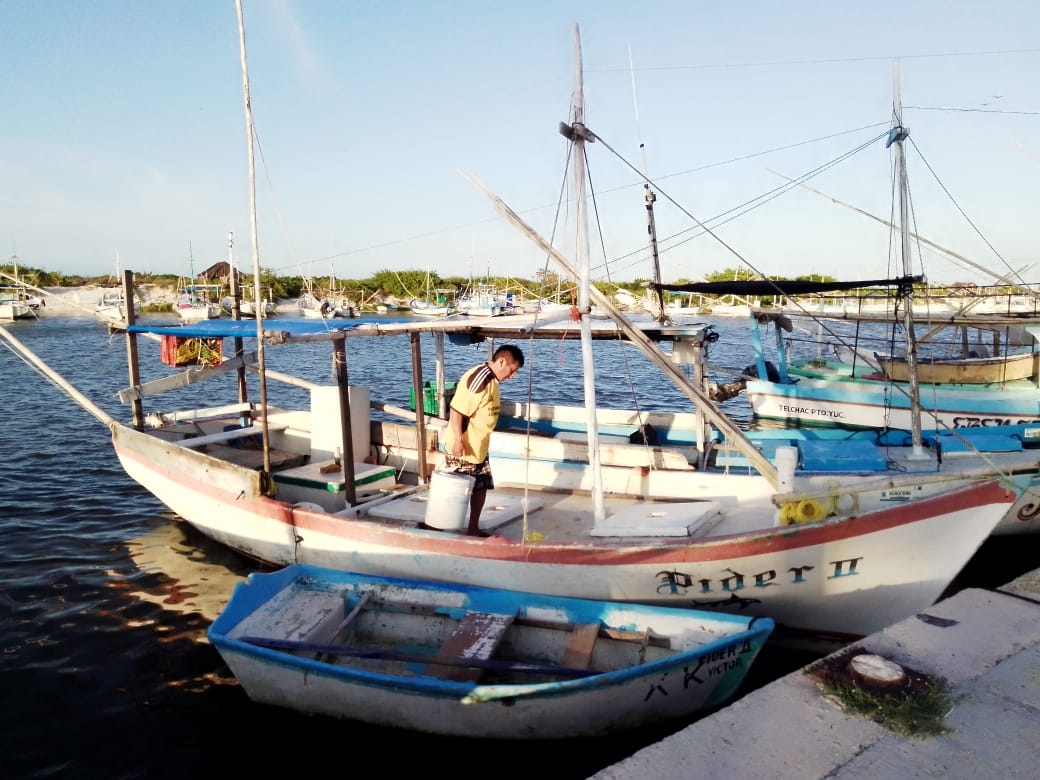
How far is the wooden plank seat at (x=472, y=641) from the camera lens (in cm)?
601

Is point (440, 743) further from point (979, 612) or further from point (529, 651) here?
point (979, 612)

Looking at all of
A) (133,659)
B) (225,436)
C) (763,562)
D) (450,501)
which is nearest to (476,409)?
(450,501)

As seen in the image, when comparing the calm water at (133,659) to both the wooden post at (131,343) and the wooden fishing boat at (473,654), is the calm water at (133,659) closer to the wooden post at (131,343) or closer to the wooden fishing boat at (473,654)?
the wooden fishing boat at (473,654)

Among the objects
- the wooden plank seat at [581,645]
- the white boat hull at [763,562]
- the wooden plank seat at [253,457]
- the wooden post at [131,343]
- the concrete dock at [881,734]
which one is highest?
the wooden post at [131,343]

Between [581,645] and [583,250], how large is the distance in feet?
13.3

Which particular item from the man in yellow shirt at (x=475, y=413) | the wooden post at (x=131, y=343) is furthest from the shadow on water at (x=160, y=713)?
the wooden post at (x=131, y=343)

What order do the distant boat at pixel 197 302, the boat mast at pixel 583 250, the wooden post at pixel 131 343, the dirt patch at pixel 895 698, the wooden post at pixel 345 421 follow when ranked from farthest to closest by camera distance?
the distant boat at pixel 197 302, the wooden post at pixel 131 343, the wooden post at pixel 345 421, the boat mast at pixel 583 250, the dirt patch at pixel 895 698

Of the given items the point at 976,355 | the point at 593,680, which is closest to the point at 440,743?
the point at 593,680

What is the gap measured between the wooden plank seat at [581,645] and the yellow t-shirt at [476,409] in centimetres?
224

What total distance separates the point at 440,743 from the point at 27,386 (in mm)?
26867

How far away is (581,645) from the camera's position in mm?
6215

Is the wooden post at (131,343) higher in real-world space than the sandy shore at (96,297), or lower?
lower

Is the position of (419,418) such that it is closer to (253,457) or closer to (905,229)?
(253,457)

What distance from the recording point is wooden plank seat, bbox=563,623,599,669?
5.97m
